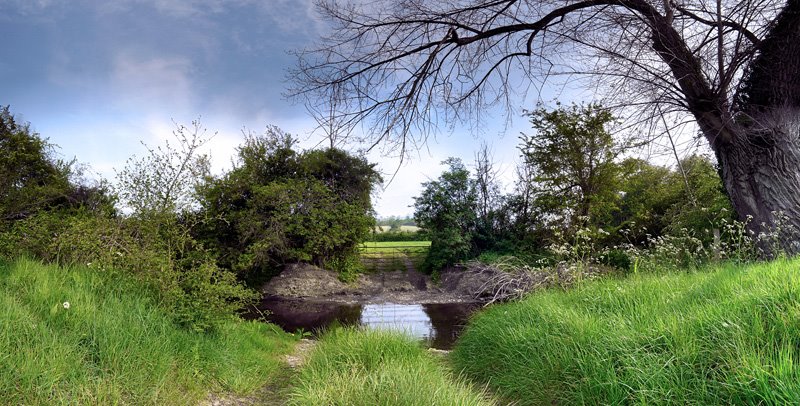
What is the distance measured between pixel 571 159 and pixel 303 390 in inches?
557

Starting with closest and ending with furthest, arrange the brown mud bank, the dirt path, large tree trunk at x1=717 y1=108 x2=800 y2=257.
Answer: the dirt path → large tree trunk at x1=717 y1=108 x2=800 y2=257 → the brown mud bank

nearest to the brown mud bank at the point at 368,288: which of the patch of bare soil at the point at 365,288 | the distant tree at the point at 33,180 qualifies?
→ the patch of bare soil at the point at 365,288

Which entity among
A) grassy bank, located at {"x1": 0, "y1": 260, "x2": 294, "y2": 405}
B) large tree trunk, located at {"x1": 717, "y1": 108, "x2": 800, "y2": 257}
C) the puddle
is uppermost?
large tree trunk, located at {"x1": 717, "y1": 108, "x2": 800, "y2": 257}

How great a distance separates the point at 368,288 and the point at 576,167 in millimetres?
8889

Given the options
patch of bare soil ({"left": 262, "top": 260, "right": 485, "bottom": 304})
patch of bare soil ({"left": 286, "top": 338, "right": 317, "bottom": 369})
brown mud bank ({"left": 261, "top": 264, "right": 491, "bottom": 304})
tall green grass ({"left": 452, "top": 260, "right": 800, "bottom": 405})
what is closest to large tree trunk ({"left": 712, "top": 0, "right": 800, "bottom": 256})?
tall green grass ({"left": 452, "top": 260, "right": 800, "bottom": 405})

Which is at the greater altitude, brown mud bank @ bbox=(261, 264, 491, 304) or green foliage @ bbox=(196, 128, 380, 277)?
green foliage @ bbox=(196, 128, 380, 277)

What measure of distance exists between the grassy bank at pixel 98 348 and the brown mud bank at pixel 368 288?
9.58 meters

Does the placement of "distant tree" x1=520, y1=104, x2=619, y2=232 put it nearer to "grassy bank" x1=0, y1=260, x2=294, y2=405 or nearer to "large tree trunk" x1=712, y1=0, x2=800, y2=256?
"large tree trunk" x1=712, y1=0, x2=800, y2=256

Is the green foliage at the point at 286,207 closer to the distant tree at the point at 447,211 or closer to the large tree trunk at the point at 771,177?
the distant tree at the point at 447,211

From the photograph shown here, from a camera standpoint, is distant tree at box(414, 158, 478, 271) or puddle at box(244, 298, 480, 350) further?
distant tree at box(414, 158, 478, 271)

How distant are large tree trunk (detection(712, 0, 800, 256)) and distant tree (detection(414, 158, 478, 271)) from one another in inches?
505

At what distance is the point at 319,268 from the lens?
54.0 feet

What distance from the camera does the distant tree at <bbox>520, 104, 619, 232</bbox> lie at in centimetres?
1500

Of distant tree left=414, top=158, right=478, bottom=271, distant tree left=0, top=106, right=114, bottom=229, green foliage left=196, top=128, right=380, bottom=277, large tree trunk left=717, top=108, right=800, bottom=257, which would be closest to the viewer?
large tree trunk left=717, top=108, right=800, bottom=257
